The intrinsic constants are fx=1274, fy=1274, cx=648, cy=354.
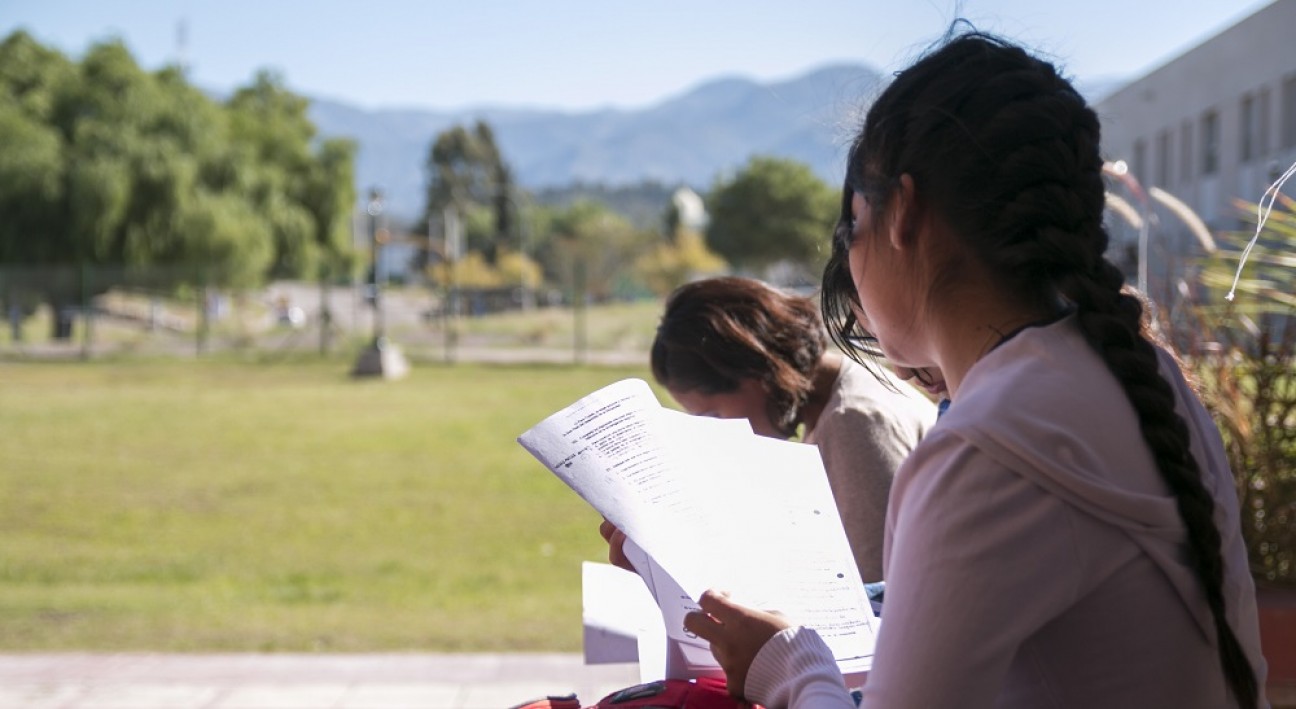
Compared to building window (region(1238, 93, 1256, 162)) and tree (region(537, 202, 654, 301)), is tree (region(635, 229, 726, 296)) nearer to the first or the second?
tree (region(537, 202, 654, 301))

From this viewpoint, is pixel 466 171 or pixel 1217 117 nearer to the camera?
pixel 1217 117

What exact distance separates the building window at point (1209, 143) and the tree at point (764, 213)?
36761 millimetres

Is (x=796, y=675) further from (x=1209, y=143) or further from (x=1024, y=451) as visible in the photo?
(x=1209, y=143)

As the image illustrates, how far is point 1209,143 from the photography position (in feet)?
98.8

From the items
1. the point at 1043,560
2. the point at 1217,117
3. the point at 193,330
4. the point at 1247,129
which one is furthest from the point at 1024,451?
the point at 193,330

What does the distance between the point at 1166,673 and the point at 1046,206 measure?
17.2 inches

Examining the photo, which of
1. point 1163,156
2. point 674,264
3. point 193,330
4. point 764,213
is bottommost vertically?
point 193,330

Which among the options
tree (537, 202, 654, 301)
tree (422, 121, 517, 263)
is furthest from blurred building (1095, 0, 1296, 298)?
tree (422, 121, 517, 263)

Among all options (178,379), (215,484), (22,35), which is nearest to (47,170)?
(22,35)

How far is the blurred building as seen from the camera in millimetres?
24469

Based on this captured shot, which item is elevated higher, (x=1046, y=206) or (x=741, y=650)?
(x=1046, y=206)

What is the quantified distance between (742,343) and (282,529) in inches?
275

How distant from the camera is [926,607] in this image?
42.0 inches

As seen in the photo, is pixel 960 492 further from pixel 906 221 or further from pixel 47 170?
pixel 47 170
